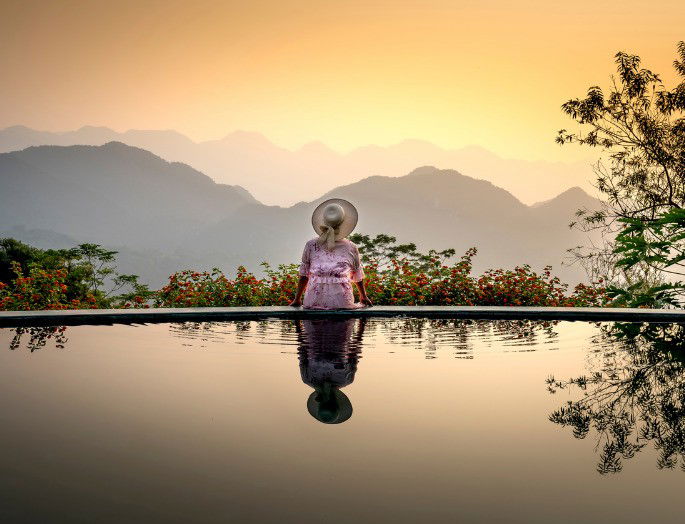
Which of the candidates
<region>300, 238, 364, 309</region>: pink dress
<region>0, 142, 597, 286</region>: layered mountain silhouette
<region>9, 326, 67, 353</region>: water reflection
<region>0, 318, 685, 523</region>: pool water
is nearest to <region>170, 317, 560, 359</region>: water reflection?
<region>0, 318, 685, 523</region>: pool water

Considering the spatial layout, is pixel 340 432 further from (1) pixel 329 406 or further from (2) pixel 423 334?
(2) pixel 423 334

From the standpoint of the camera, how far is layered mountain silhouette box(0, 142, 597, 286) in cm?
11075

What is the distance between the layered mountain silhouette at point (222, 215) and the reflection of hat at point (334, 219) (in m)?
89.3

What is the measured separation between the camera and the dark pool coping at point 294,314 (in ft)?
28.7

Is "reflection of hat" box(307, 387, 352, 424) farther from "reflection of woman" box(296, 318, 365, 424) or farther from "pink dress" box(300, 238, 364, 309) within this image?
"pink dress" box(300, 238, 364, 309)

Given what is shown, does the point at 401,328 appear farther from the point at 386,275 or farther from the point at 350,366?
the point at 386,275

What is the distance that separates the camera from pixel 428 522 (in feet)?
8.42

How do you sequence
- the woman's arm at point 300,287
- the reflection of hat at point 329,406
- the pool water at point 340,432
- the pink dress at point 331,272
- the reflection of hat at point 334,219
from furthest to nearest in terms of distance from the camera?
the woman's arm at point 300,287 → the pink dress at point 331,272 → the reflection of hat at point 334,219 → the reflection of hat at point 329,406 → the pool water at point 340,432

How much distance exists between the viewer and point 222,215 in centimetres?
13112

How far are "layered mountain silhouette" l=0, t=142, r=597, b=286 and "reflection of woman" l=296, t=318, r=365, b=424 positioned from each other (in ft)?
296

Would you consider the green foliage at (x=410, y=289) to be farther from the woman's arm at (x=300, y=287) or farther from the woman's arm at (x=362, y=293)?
the woman's arm at (x=362, y=293)

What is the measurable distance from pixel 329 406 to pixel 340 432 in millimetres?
571

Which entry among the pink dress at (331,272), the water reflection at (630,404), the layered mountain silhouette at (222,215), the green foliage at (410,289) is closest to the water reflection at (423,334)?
the pink dress at (331,272)

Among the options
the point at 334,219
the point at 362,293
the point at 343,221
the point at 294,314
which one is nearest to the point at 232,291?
the point at 294,314
